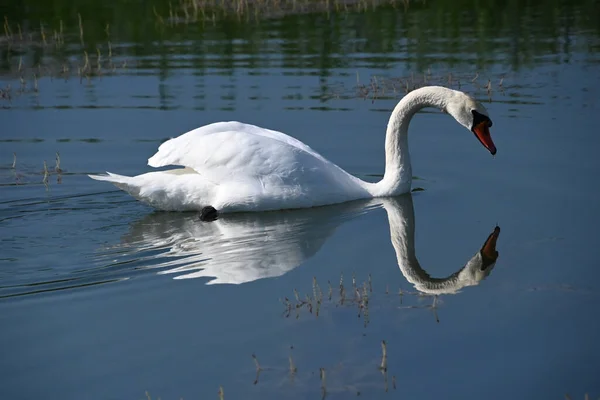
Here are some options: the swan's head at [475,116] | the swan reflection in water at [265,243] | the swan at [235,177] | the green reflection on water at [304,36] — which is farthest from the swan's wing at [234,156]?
the green reflection on water at [304,36]

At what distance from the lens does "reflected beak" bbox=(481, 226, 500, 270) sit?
326 inches

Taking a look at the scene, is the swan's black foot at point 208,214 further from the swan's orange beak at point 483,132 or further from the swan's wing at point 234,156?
the swan's orange beak at point 483,132

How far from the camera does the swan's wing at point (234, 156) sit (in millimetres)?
9758

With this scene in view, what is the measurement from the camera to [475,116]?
10.3 metres

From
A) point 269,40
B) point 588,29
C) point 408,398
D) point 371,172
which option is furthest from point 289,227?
point 588,29

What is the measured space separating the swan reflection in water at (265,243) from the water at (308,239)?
33 millimetres

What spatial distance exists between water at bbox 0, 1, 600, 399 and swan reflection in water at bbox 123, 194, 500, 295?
3 cm

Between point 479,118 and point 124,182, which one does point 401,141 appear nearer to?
point 479,118

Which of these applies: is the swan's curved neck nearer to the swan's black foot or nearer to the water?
the water

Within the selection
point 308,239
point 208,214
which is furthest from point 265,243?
point 208,214

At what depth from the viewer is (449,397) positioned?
19.4 feet

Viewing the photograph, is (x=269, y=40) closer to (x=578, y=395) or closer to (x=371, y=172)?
(x=371, y=172)

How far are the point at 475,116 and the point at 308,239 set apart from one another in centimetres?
234

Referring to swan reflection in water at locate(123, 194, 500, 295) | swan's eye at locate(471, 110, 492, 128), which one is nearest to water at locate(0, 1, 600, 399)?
swan reflection in water at locate(123, 194, 500, 295)
